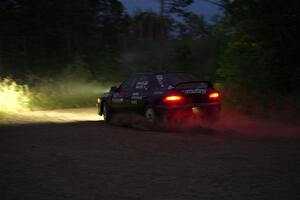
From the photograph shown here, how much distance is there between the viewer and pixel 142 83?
51.9ft

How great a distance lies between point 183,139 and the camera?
40.9 ft

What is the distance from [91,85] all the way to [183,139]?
27440 mm

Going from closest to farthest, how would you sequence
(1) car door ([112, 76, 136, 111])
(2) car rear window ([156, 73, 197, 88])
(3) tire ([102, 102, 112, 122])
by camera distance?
(2) car rear window ([156, 73, 197, 88]) < (1) car door ([112, 76, 136, 111]) < (3) tire ([102, 102, 112, 122])

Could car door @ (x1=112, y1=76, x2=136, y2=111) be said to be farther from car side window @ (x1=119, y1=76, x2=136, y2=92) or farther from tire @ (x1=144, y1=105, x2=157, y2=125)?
tire @ (x1=144, y1=105, x2=157, y2=125)

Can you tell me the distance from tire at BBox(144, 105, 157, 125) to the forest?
4.09 m

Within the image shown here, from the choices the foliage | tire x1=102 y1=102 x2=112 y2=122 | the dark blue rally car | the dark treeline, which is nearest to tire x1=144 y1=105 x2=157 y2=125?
the dark blue rally car

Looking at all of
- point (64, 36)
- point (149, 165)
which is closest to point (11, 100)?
point (149, 165)

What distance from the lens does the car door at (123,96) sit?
16438 mm

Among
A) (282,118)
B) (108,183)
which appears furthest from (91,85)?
(108,183)

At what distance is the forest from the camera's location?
1881 centimetres

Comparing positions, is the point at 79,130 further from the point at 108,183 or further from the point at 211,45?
the point at 211,45

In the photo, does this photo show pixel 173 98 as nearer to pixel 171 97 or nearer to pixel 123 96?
pixel 171 97

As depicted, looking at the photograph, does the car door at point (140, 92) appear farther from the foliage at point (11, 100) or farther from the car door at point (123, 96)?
the foliage at point (11, 100)

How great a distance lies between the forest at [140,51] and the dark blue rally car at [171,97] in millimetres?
3125
